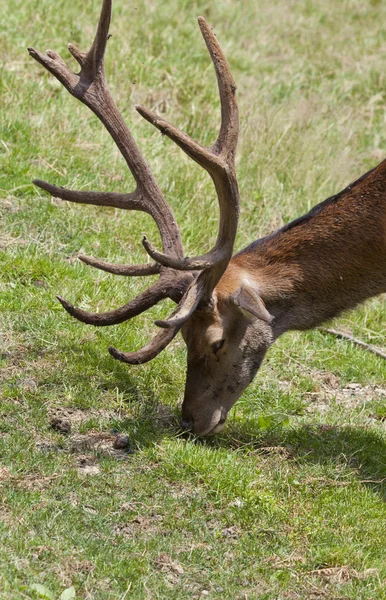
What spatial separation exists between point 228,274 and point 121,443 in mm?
1131

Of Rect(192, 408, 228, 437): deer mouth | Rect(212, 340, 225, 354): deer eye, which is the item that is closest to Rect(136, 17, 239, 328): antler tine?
Rect(212, 340, 225, 354): deer eye

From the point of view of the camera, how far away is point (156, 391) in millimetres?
6137

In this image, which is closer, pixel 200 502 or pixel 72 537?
pixel 72 537

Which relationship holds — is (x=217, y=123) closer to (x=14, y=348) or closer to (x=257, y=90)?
(x=257, y=90)

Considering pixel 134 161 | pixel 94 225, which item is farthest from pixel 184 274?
pixel 94 225

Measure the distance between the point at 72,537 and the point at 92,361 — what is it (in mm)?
1699

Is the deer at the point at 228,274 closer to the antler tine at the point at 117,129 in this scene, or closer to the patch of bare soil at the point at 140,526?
the antler tine at the point at 117,129

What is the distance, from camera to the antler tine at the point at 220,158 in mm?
4941

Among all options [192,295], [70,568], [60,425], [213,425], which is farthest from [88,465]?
[192,295]

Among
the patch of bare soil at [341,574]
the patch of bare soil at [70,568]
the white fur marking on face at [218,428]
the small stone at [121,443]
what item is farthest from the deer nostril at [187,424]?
the patch of bare soil at [70,568]

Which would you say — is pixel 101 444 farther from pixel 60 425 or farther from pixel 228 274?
pixel 228 274

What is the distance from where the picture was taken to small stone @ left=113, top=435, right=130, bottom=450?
552 centimetres

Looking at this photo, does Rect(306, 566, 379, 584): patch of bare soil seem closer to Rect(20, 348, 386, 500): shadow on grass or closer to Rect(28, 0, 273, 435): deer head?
Rect(20, 348, 386, 500): shadow on grass

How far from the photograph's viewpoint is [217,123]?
10047mm
